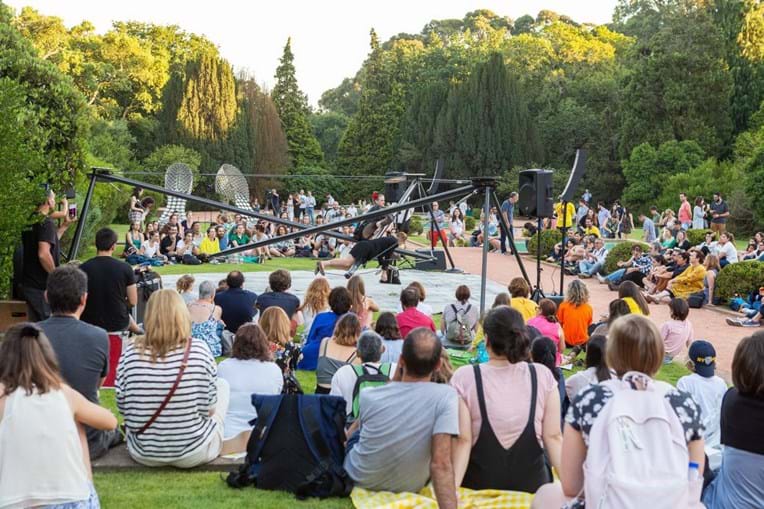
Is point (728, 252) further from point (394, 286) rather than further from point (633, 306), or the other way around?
point (633, 306)

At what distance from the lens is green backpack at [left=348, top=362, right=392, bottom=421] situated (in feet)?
18.1

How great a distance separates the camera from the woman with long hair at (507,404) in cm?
450

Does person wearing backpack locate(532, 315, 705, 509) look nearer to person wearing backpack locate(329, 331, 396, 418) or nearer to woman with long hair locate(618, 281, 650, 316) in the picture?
person wearing backpack locate(329, 331, 396, 418)

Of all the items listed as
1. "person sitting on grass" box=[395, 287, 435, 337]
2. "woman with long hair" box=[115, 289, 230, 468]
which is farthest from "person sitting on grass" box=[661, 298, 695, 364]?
"woman with long hair" box=[115, 289, 230, 468]

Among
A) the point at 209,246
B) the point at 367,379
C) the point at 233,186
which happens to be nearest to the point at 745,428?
the point at 367,379

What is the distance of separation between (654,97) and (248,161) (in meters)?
21.7

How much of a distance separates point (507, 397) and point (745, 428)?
1.11 metres

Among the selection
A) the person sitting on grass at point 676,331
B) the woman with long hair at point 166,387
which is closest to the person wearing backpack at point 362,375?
the woman with long hair at point 166,387

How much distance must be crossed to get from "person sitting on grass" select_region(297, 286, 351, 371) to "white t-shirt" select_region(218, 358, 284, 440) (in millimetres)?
2161

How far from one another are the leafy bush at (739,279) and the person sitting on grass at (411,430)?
37.6 feet

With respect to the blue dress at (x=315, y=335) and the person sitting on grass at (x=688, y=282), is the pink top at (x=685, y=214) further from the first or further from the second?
the blue dress at (x=315, y=335)

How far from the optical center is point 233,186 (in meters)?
31.2

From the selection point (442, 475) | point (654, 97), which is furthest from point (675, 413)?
point (654, 97)

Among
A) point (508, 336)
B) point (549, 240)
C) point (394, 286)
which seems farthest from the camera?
point (549, 240)
